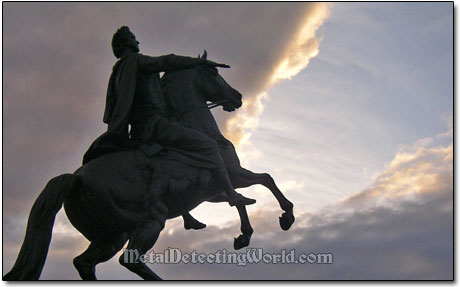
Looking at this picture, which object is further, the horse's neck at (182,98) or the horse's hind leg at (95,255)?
the horse's neck at (182,98)

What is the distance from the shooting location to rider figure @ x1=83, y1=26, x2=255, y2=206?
30.3 feet

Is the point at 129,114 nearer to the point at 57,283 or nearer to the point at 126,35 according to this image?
the point at 126,35

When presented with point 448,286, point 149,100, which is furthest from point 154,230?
point 448,286

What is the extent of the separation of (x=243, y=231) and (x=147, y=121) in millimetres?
2275

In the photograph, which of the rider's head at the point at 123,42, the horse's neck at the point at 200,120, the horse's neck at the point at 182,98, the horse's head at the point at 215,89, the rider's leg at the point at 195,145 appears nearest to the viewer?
the rider's leg at the point at 195,145

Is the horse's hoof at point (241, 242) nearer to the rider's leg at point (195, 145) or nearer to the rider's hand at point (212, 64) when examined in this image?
the rider's leg at point (195, 145)

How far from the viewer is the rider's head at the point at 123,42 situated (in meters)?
9.97

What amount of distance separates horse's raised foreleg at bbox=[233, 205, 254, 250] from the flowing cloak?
0.97 meters

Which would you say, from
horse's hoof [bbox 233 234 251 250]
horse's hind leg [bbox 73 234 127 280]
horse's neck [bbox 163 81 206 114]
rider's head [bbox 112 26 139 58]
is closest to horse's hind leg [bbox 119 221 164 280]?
horse's hind leg [bbox 73 234 127 280]

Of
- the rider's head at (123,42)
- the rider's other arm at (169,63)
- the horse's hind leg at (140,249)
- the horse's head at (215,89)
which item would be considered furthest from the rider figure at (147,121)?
the horse's hind leg at (140,249)

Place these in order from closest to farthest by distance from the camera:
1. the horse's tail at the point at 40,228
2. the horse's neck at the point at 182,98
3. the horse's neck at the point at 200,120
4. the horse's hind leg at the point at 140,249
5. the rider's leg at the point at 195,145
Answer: the horse's tail at the point at 40,228 < the horse's hind leg at the point at 140,249 < the rider's leg at the point at 195,145 < the horse's neck at the point at 200,120 < the horse's neck at the point at 182,98

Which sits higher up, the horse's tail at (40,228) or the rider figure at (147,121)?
the rider figure at (147,121)

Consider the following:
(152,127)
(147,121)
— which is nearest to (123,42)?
(147,121)

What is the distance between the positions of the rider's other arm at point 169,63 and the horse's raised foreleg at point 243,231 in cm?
227
